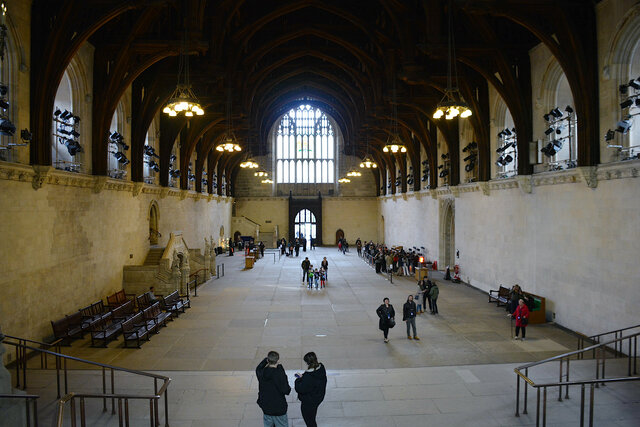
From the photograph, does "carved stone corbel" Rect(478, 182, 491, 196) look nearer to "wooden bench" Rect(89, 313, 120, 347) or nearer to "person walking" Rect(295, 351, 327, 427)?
"wooden bench" Rect(89, 313, 120, 347)

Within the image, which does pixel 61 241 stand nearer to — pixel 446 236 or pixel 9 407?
pixel 9 407

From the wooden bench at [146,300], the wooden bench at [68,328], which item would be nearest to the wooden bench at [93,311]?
the wooden bench at [68,328]

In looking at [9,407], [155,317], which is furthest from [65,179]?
[9,407]

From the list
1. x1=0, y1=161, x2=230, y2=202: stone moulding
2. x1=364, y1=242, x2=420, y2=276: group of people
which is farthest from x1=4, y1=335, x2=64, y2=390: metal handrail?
x1=364, y1=242, x2=420, y2=276: group of people

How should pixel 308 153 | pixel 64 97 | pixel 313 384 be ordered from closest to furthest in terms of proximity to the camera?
pixel 313 384
pixel 64 97
pixel 308 153

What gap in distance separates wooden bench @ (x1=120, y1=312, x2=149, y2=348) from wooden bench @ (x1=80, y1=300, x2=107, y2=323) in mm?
1422

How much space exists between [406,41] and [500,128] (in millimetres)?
5288

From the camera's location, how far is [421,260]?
24.6 m

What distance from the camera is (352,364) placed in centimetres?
991

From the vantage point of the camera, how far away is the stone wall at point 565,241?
10438 mm

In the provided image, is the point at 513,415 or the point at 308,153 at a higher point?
the point at 308,153

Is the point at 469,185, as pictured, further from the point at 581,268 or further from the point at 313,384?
the point at 313,384

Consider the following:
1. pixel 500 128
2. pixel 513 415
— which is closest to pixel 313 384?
pixel 513 415

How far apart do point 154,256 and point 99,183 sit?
574 centimetres
